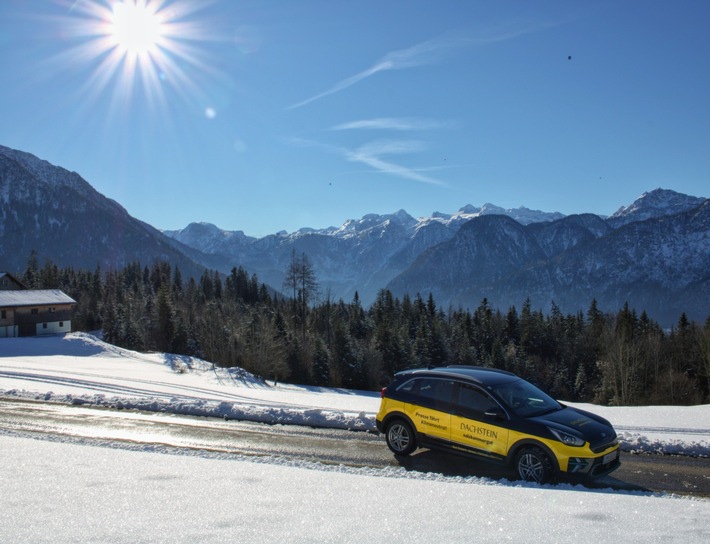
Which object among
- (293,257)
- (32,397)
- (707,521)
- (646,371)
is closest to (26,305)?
(293,257)

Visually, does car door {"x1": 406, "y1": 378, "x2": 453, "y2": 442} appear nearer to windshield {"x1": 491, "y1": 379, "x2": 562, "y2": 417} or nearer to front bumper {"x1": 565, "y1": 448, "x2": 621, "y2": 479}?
windshield {"x1": 491, "y1": 379, "x2": 562, "y2": 417}

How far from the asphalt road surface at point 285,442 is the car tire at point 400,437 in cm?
20

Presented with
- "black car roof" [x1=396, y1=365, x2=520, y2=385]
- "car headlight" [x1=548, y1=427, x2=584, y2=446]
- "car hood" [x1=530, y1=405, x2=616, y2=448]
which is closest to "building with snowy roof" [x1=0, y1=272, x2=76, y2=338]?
"black car roof" [x1=396, y1=365, x2=520, y2=385]

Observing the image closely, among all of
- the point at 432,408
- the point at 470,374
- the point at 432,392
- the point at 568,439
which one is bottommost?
the point at 568,439

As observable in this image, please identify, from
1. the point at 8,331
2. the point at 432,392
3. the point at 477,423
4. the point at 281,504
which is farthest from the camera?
the point at 8,331

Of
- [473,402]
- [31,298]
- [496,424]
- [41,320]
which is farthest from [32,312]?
[496,424]

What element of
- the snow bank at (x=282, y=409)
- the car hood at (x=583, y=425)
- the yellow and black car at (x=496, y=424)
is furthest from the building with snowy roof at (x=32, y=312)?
the car hood at (x=583, y=425)

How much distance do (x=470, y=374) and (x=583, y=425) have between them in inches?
96.3

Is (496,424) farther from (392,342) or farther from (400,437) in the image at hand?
(392,342)

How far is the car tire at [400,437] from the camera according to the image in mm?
11031

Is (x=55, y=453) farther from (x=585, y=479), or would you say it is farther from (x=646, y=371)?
(x=646, y=371)

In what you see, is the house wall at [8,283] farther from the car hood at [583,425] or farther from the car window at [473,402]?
the car hood at [583,425]

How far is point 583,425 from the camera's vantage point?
9.59 m

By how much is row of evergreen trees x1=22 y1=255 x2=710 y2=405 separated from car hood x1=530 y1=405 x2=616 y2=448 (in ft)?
134
